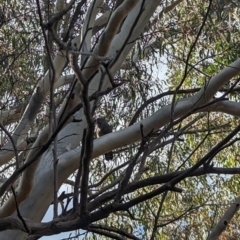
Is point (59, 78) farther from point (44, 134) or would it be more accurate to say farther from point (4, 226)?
point (4, 226)

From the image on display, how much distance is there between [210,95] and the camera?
7.86 feet

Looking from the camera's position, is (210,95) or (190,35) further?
(190,35)

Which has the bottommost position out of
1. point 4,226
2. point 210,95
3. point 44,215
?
point 4,226

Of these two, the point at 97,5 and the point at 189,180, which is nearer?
the point at 97,5

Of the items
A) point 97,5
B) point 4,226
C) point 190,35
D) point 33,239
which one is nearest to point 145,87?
point 190,35

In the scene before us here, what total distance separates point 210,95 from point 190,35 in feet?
4.10

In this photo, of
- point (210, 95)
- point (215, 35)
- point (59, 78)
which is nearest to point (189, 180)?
point (215, 35)

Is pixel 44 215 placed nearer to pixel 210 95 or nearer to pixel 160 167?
pixel 210 95

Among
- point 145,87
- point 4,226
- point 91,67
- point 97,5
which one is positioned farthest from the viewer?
point 145,87

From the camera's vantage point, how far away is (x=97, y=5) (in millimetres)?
2869

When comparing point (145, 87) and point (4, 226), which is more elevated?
point (145, 87)

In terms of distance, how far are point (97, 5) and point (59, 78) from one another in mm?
605

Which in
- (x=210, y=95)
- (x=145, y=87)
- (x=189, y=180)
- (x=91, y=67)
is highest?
(x=145, y=87)

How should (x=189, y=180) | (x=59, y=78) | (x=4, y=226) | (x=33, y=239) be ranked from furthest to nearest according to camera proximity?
(x=189, y=180)
(x=59, y=78)
(x=33, y=239)
(x=4, y=226)
